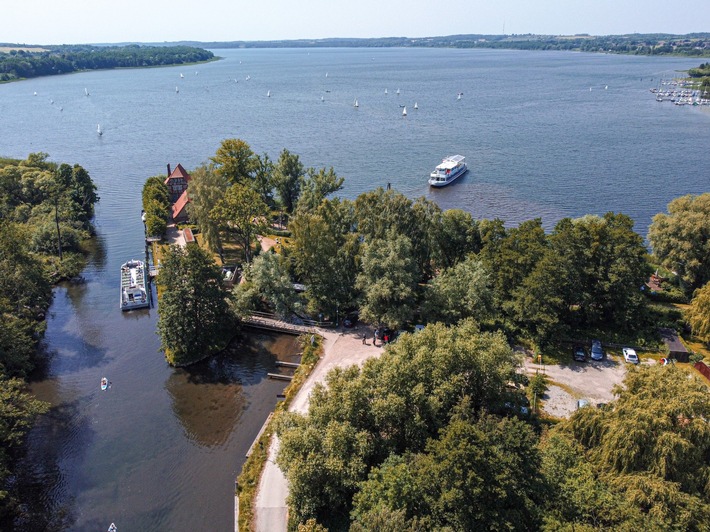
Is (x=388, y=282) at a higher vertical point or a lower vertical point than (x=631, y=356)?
higher

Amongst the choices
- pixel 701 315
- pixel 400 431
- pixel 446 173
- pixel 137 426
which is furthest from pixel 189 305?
pixel 446 173

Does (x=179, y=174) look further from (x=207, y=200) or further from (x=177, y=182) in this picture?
(x=207, y=200)

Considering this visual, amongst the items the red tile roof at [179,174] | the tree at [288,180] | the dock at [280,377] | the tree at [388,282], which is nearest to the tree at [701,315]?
the tree at [388,282]

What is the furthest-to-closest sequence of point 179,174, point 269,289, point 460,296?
point 179,174, point 269,289, point 460,296

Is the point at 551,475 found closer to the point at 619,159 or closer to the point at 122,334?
the point at 122,334

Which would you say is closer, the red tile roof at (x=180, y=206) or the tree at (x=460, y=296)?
the tree at (x=460, y=296)

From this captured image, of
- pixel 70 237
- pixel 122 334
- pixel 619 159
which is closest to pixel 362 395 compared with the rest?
pixel 122 334

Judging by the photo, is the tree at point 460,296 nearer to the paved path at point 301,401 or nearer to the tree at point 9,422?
the paved path at point 301,401

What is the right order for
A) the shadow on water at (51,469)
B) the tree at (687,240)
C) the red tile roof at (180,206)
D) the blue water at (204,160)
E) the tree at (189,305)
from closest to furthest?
the shadow on water at (51,469) < the blue water at (204,160) < the tree at (189,305) < the tree at (687,240) < the red tile roof at (180,206)

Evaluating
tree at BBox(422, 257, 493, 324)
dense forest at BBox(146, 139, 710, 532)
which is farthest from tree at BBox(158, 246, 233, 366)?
tree at BBox(422, 257, 493, 324)
